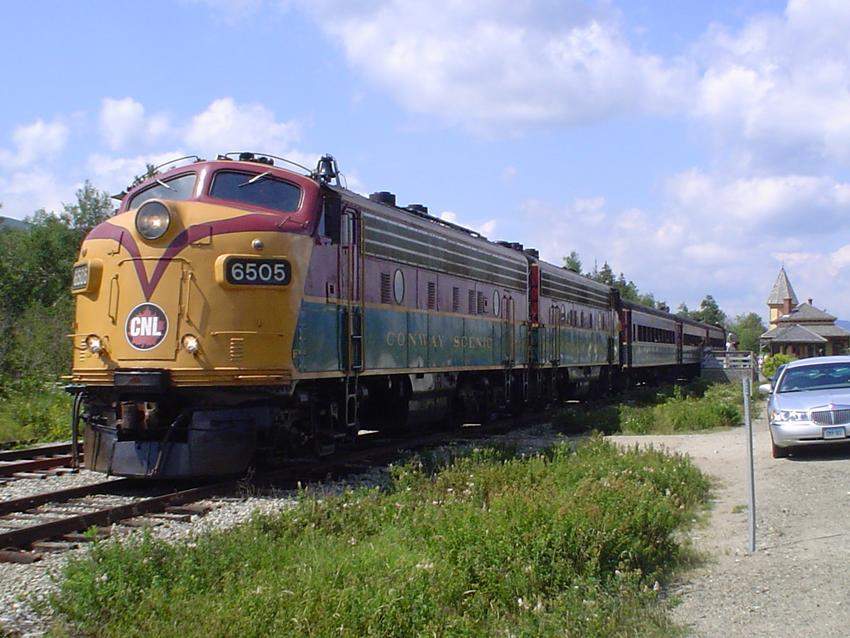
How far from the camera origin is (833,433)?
12305 mm

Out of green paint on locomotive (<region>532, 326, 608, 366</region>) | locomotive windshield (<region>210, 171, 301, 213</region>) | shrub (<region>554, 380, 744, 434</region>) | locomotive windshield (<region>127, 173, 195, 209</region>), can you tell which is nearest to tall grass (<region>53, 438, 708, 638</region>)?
locomotive windshield (<region>210, 171, 301, 213</region>)

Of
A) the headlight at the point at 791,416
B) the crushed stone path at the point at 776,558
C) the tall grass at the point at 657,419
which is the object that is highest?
the headlight at the point at 791,416

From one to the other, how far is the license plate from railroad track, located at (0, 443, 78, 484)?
1049cm

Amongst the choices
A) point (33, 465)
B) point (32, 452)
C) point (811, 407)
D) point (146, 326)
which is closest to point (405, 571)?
point (146, 326)

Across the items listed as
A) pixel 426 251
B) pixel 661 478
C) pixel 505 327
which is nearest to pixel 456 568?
pixel 661 478

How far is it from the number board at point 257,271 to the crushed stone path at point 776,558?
5195 millimetres

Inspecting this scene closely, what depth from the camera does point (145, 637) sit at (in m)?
4.96

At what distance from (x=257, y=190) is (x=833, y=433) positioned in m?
8.78

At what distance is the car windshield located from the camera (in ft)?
44.7

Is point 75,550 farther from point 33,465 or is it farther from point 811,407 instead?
point 811,407

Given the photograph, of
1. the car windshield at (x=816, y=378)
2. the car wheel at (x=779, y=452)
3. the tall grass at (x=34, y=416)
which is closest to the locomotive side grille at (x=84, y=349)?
the tall grass at (x=34, y=416)

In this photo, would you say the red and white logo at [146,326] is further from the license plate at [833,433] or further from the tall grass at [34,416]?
the license plate at [833,433]

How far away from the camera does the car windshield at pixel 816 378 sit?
44.7ft

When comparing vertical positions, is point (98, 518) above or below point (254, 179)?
below
